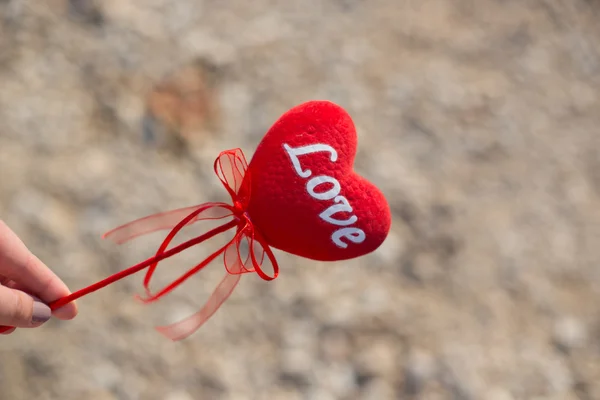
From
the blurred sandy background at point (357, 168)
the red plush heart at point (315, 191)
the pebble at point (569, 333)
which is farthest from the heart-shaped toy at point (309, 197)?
the pebble at point (569, 333)

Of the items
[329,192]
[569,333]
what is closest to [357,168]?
[569,333]

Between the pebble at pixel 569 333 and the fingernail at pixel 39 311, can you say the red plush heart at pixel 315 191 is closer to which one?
the fingernail at pixel 39 311

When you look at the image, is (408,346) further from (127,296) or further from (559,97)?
(559,97)

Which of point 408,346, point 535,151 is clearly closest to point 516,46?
point 535,151

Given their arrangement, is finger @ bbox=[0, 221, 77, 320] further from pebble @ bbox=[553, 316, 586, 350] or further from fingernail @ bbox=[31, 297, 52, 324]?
pebble @ bbox=[553, 316, 586, 350]

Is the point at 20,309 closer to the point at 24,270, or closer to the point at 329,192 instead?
the point at 24,270

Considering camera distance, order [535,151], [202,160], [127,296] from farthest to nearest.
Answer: [535,151] → [202,160] → [127,296]
